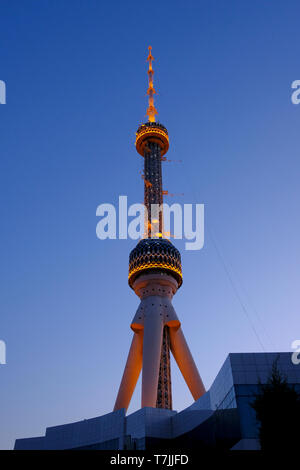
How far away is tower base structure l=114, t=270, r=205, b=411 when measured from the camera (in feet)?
190

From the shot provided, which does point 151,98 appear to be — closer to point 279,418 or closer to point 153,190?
point 153,190

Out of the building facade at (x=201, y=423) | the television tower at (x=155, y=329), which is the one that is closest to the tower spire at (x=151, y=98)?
the television tower at (x=155, y=329)

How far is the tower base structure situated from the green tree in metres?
36.6

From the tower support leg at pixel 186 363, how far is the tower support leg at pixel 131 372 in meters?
4.52

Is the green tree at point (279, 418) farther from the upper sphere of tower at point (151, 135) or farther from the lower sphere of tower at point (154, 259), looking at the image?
the upper sphere of tower at point (151, 135)

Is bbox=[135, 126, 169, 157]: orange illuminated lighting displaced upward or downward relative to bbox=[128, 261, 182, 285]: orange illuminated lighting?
upward

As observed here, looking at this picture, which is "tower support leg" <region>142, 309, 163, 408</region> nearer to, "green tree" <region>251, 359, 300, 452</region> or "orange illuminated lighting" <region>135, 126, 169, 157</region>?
"orange illuminated lighting" <region>135, 126, 169, 157</region>

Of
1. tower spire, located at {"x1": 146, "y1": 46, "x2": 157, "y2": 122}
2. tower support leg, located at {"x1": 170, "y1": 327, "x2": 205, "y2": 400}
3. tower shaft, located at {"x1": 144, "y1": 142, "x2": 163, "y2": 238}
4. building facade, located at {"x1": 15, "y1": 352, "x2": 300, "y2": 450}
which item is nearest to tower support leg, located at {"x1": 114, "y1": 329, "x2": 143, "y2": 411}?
tower support leg, located at {"x1": 170, "y1": 327, "x2": 205, "y2": 400}

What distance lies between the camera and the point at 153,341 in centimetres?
5897

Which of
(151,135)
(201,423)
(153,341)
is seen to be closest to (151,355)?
(153,341)

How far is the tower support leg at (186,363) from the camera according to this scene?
58.9 metres

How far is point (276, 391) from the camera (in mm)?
20594

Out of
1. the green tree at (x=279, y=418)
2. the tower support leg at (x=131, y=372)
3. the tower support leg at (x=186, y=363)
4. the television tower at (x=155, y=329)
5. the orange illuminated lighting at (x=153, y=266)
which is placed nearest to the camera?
the green tree at (x=279, y=418)
